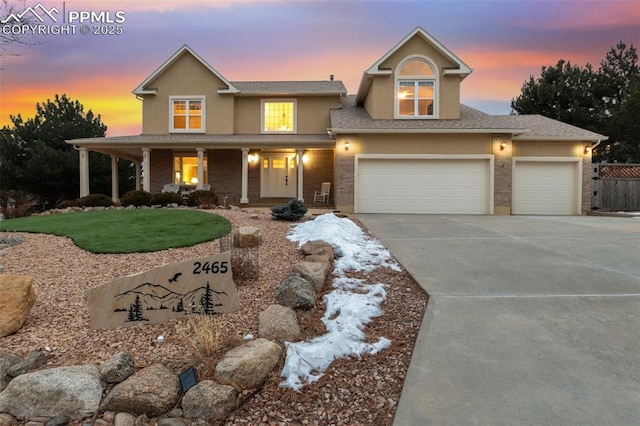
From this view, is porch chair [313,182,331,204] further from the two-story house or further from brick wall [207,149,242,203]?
brick wall [207,149,242,203]

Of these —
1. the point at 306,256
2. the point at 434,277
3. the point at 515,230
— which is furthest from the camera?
the point at 515,230

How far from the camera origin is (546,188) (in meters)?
14.3

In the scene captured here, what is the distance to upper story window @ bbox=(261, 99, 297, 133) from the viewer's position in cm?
1677

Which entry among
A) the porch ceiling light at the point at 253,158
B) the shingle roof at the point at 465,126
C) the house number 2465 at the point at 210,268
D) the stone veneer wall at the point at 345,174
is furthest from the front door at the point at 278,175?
the house number 2465 at the point at 210,268

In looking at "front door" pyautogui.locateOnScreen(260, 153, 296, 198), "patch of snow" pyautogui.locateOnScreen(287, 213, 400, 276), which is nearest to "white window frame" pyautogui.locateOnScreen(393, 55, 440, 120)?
"front door" pyautogui.locateOnScreen(260, 153, 296, 198)

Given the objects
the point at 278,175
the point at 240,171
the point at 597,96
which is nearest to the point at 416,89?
the point at 278,175

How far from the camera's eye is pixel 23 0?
241 inches

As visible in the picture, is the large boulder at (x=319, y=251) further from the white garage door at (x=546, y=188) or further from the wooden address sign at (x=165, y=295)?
the white garage door at (x=546, y=188)

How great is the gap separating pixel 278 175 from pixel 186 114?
16.4ft

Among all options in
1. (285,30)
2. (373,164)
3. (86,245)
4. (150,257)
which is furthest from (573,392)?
(285,30)

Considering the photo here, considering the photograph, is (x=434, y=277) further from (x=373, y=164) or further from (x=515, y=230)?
(x=373, y=164)

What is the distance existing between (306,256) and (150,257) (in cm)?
246

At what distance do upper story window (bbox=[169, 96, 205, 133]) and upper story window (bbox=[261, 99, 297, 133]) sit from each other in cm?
283

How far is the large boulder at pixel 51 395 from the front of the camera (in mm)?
2391
